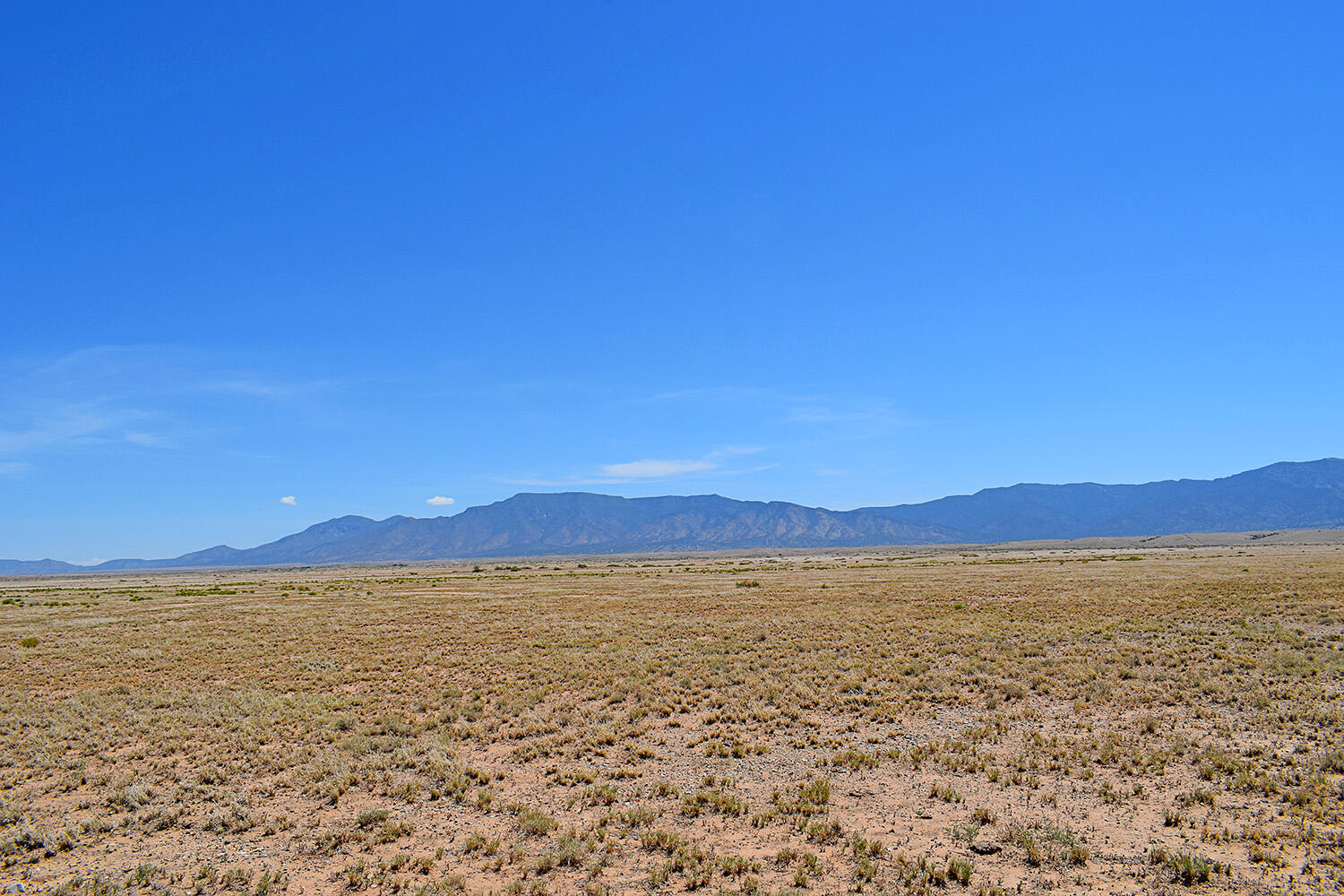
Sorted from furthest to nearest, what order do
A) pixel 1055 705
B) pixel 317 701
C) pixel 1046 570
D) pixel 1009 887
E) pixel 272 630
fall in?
pixel 1046 570 → pixel 272 630 → pixel 317 701 → pixel 1055 705 → pixel 1009 887

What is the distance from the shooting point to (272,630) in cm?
3353

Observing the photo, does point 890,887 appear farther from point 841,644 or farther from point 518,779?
point 841,644

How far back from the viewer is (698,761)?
13273 mm

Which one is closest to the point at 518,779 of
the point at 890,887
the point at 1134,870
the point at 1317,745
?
the point at 890,887

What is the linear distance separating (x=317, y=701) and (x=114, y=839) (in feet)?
26.5

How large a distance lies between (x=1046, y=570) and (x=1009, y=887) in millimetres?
62659

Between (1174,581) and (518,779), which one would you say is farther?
(1174,581)

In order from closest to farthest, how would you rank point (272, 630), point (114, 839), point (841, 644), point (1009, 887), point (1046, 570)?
1. point (1009, 887)
2. point (114, 839)
3. point (841, 644)
4. point (272, 630)
5. point (1046, 570)

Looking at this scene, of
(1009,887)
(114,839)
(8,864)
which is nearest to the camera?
(1009,887)

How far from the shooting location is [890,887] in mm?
8133

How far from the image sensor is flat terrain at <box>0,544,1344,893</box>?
8836 mm

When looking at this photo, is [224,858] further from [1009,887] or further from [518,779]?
[1009,887]

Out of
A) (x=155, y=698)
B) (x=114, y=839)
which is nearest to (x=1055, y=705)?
(x=114, y=839)

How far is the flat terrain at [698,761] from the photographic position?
348 inches
